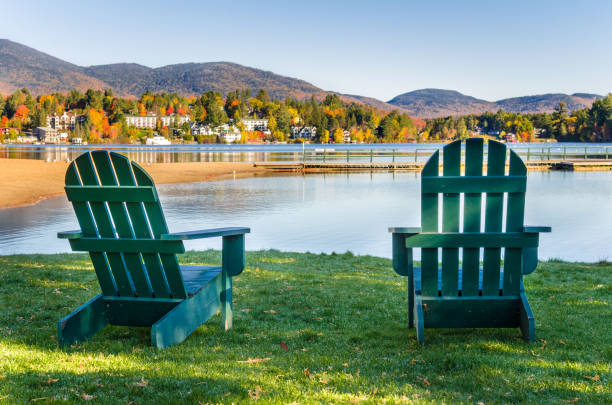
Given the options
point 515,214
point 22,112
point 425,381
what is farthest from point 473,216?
point 22,112

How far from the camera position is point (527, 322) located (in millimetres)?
3398

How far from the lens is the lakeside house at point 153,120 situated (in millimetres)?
167750

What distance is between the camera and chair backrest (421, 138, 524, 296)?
3.30m

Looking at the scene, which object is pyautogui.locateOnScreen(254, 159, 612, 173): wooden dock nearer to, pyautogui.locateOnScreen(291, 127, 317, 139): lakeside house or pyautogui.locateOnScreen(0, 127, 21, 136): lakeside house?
pyautogui.locateOnScreen(291, 127, 317, 139): lakeside house

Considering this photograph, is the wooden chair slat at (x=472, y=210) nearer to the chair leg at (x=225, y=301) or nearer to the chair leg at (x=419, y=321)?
the chair leg at (x=419, y=321)

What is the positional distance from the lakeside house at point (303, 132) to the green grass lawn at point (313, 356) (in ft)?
509

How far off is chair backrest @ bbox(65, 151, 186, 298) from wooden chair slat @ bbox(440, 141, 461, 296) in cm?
161

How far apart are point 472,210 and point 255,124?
556 feet

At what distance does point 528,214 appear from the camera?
57.3 ft

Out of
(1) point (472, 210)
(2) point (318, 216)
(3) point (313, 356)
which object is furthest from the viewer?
(2) point (318, 216)

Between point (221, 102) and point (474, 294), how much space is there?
169 meters

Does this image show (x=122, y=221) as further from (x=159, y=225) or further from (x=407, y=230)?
(x=407, y=230)

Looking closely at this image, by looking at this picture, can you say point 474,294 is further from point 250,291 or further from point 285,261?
point 285,261

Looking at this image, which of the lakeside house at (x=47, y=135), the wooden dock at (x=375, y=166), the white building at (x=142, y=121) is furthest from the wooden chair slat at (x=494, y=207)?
the white building at (x=142, y=121)
